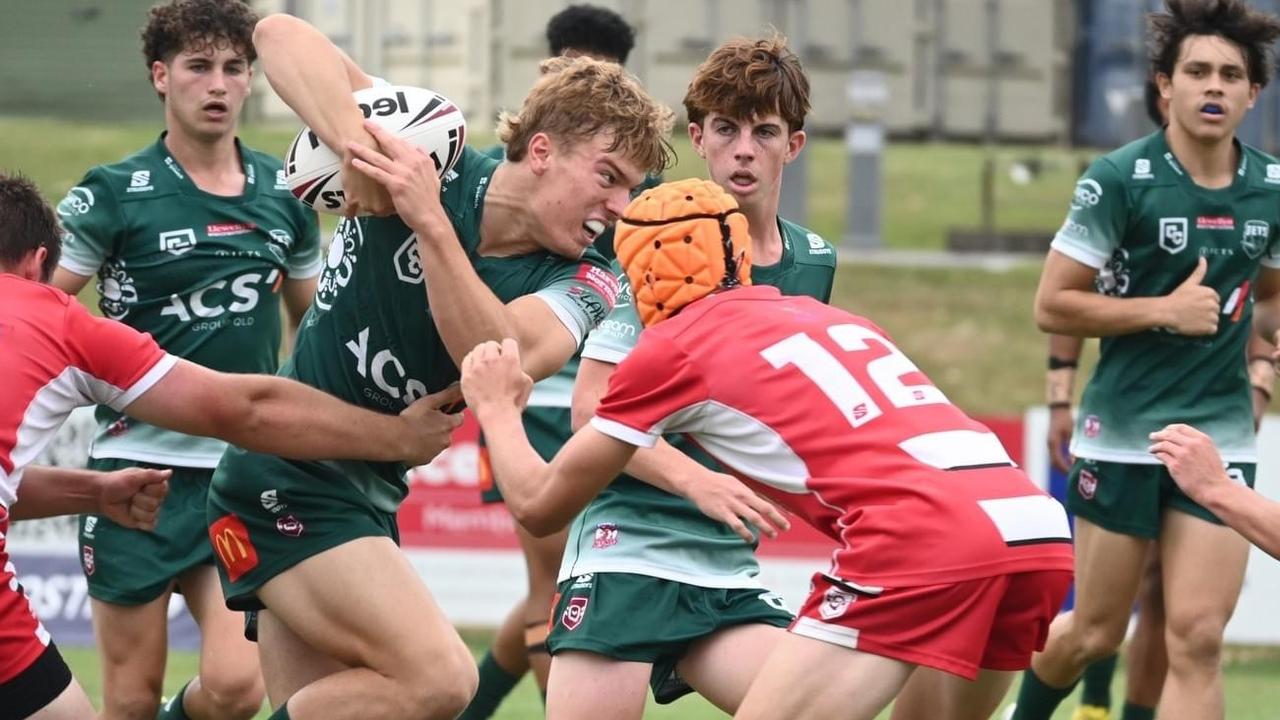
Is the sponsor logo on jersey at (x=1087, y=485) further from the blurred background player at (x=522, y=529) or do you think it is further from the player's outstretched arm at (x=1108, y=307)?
the blurred background player at (x=522, y=529)

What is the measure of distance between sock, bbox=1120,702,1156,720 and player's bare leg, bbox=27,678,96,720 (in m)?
3.81

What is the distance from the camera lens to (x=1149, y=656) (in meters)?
6.45

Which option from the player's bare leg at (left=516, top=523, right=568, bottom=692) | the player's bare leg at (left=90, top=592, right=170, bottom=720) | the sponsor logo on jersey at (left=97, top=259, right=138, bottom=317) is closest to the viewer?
the player's bare leg at (left=90, top=592, right=170, bottom=720)

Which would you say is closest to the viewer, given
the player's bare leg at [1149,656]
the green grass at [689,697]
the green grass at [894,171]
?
the player's bare leg at [1149,656]

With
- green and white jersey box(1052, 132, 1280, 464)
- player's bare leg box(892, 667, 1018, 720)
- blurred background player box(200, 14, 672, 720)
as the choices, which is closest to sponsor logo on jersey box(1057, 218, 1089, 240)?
green and white jersey box(1052, 132, 1280, 464)

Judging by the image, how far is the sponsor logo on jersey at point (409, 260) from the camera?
4.49m

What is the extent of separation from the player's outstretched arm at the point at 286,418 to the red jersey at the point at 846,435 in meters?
0.78

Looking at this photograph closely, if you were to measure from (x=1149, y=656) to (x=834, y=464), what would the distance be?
3.13m

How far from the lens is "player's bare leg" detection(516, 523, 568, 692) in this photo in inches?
Answer: 259

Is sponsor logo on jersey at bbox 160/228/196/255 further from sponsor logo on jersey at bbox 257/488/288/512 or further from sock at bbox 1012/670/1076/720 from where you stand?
sock at bbox 1012/670/1076/720

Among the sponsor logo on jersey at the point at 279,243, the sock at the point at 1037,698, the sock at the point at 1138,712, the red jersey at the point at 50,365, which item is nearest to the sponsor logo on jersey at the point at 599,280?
the red jersey at the point at 50,365

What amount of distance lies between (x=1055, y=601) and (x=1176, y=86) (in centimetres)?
282

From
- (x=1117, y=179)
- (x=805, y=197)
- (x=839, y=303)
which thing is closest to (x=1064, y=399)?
(x=1117, y=179)

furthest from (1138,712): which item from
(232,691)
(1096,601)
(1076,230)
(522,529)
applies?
(232,691)
